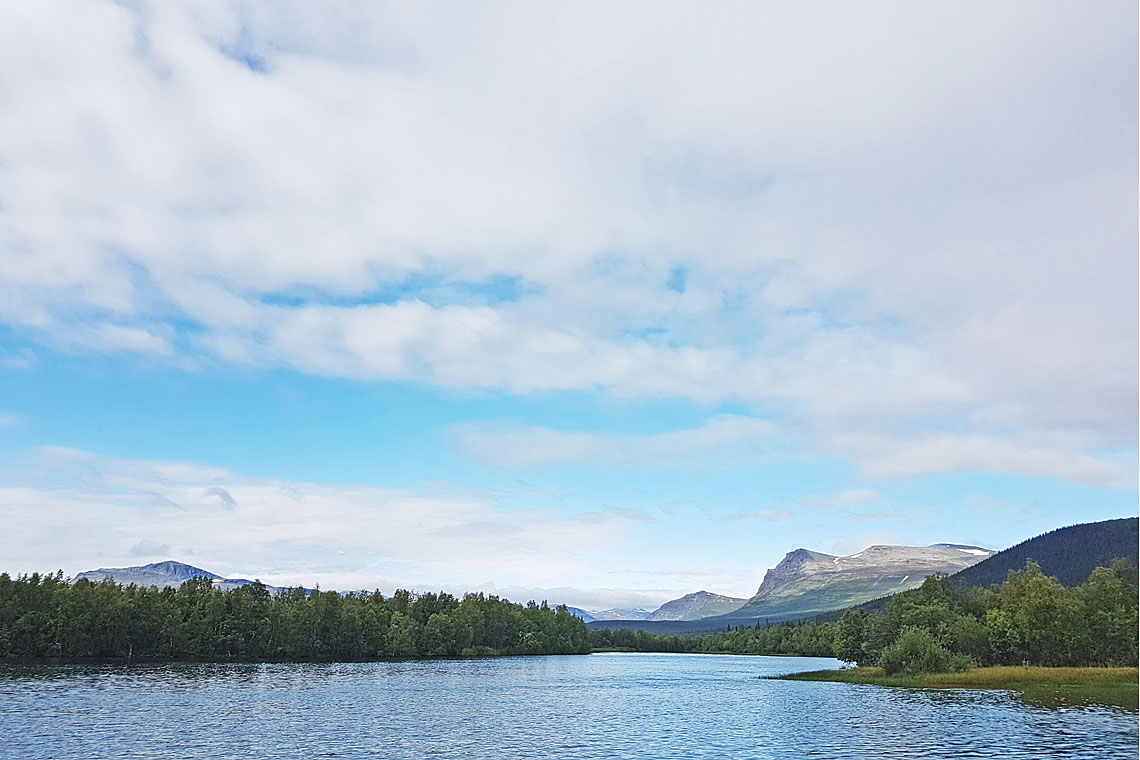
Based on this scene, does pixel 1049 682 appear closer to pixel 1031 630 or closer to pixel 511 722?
pixel 1031 630

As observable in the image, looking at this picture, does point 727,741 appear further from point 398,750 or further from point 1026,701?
point 1026,701

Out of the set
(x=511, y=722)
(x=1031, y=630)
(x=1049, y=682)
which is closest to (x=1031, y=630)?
(x=1031, y=630)

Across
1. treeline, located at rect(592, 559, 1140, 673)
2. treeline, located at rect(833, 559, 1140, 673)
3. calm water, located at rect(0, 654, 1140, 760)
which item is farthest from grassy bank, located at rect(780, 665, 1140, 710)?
calm water, located at rect(0, 654, 1140, 760)

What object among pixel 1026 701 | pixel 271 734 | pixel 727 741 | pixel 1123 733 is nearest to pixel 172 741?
pixel 271 734

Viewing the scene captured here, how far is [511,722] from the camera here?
3420 inches

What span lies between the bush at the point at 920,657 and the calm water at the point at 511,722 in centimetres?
1209

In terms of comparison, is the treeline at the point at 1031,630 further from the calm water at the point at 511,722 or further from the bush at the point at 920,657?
the calm water at the point at 511,722

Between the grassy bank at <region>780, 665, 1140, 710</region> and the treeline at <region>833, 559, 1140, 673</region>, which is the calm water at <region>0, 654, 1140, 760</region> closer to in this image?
the grassy bank at <region>780, 665, 1140, 710</region>

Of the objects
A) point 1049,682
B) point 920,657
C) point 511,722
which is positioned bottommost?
point 511,722

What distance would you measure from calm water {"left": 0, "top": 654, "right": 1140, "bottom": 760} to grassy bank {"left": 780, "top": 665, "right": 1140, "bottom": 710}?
20.5ft

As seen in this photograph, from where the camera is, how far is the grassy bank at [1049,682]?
91.9 metres

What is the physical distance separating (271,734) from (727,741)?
41256 mm

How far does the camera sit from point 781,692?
131 m

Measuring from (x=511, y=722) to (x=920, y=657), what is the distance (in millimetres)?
79792
